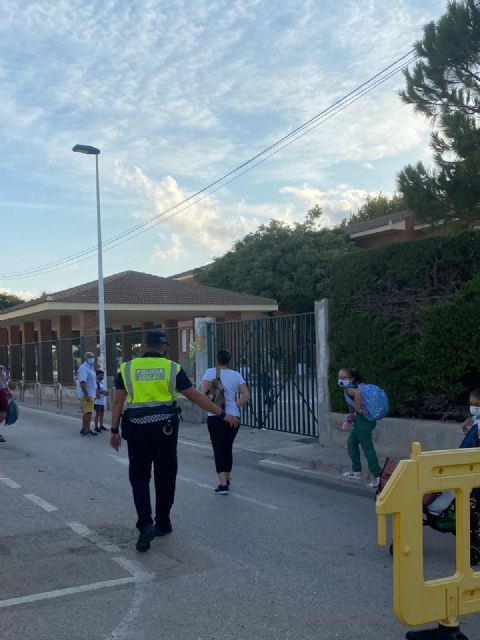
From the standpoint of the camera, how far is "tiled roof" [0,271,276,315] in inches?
1029

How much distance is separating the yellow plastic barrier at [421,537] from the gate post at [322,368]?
789cm

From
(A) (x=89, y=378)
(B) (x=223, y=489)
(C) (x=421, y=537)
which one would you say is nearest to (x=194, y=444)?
(A) (x=89, y=378)

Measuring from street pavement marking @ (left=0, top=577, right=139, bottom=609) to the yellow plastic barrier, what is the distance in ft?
7.24

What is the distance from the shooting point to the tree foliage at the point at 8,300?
67.1 m

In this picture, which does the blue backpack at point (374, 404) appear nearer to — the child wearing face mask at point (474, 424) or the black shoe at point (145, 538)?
the child wearing face mask at point (474, 424)

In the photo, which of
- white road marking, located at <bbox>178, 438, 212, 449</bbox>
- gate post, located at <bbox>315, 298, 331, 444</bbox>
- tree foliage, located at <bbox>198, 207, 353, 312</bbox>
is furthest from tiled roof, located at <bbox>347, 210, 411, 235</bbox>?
white road marking, located at <bbox>178, 438, 212, 449</bbox>

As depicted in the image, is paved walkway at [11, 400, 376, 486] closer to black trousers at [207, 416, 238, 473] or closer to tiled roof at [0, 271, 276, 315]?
black trousers at [207, 416, 238, 473]

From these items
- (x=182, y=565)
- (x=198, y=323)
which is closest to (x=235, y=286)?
(x=198, y=323)

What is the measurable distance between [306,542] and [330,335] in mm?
6002

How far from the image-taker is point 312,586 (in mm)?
4891

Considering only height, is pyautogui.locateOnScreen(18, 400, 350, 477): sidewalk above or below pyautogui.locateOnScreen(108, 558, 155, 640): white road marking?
below

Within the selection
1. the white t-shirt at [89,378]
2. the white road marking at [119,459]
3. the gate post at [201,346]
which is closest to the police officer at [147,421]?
the white road marking at [119,459]

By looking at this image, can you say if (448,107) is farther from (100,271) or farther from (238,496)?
(100,271)

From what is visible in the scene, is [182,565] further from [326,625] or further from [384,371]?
[384,371]
